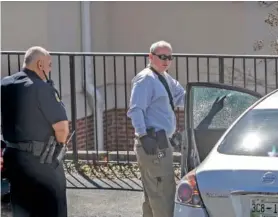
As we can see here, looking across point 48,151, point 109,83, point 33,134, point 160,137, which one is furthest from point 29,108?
point 109,83

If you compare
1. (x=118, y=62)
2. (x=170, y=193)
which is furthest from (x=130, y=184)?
(x=118, y=62)

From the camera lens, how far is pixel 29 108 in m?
5.81

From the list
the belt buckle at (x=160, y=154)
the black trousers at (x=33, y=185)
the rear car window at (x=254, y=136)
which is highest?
the rear car window at (x=254, y=136)

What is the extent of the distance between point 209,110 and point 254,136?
121 cm

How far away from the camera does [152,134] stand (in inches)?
246

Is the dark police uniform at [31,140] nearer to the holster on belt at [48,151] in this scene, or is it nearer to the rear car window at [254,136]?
the holster on belt at [48,151]

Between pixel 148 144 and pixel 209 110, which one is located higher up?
pixel 209 110

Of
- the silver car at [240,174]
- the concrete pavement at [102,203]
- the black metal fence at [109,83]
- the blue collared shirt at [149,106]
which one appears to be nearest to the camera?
the silver car at [240,174]

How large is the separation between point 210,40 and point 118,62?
59.7 inches

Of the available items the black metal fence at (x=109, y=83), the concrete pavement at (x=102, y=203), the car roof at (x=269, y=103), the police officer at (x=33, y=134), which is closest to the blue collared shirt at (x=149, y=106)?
the police officer at (x=33, y=134)

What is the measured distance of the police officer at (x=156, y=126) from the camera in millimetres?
6176

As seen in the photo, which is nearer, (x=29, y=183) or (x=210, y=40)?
(x=29, y=183)

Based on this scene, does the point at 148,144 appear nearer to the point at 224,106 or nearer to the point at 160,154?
the point at 160,154

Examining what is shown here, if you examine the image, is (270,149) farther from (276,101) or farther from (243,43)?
(243,43)
